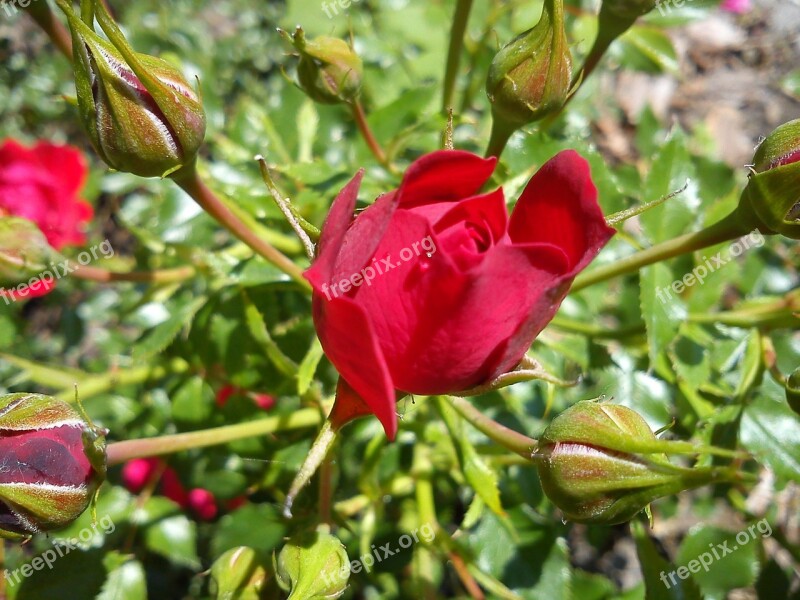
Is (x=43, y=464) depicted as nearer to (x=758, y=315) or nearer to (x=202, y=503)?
(x=202, y=503)

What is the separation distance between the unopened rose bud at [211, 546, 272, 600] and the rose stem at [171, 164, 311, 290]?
0.55 metres

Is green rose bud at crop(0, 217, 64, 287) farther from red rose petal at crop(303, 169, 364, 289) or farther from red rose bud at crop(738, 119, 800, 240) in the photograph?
red rose bud at crop(738, 119, 800, 240)

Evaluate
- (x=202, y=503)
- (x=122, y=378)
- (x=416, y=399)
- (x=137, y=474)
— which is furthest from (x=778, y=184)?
(x=202, y=503)

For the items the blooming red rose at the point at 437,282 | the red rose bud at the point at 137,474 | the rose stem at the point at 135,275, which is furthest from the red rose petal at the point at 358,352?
the red rose bud at the point at 137,474

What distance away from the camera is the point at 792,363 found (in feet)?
5.82

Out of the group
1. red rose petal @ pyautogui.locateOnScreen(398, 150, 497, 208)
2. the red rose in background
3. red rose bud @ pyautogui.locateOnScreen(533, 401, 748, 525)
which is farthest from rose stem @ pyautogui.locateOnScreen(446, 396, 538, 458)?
the red rose in background

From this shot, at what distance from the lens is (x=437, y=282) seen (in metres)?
0.74

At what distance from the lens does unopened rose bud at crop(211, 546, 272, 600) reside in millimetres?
1244

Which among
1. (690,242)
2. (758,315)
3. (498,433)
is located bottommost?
(758,315)

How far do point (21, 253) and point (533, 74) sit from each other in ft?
3.49

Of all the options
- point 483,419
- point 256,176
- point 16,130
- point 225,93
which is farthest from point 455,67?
point 16,130

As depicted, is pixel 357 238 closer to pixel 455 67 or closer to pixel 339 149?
pixel 455 67

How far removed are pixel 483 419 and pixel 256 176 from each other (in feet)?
3.33

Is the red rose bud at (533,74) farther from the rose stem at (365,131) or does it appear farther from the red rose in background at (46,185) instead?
the red rose in background at (46,185)
